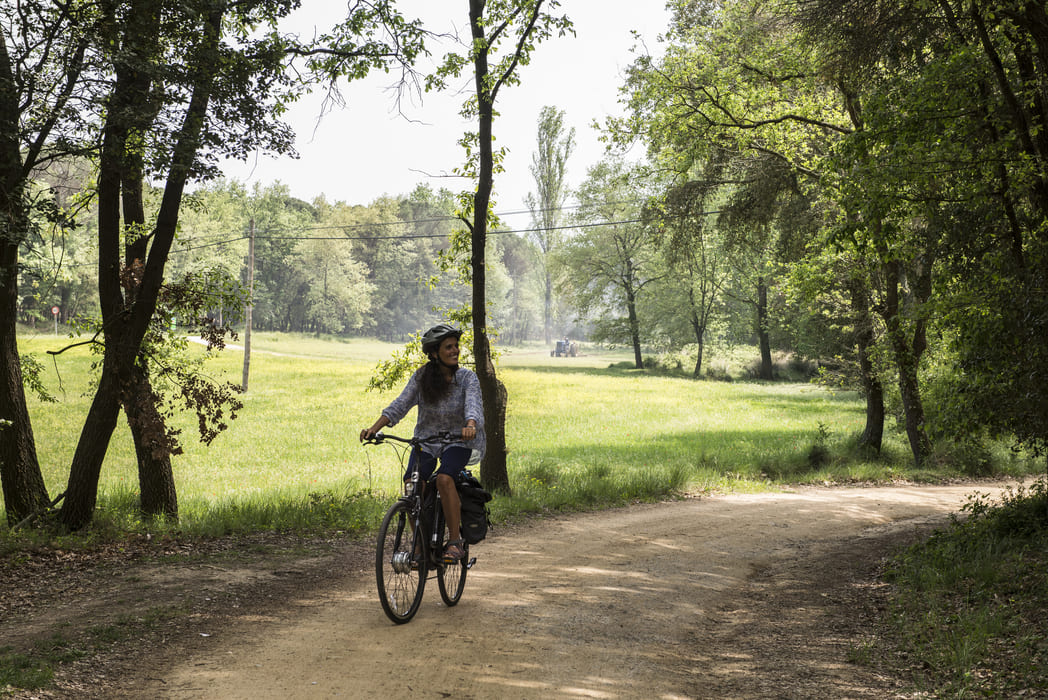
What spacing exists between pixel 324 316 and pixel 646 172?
239ft

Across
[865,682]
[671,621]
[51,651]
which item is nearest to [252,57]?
[51,651]

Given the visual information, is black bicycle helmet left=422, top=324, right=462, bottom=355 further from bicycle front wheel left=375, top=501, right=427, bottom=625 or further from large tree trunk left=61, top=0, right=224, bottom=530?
large tree trunk left=61, top=0, right=224, bottom=530

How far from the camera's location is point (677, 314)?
5241cm

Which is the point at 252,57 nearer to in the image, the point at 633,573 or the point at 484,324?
the point at 484,324

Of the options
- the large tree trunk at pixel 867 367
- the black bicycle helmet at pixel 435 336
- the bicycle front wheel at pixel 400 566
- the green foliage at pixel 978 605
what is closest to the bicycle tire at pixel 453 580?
the bicycle front wheel at pixel 400 566

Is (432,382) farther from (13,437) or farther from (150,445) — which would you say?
(13,437)

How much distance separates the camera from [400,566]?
226 inches

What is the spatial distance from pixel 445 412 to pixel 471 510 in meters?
0.81

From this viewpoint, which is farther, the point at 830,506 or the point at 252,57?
the point at 830,506

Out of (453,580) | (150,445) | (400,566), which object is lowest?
(453,580)

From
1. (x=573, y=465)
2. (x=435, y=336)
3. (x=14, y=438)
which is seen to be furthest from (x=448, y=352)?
(x=573, y=465)

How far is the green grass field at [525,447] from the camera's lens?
11.8m

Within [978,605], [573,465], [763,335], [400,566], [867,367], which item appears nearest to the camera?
[400,566]

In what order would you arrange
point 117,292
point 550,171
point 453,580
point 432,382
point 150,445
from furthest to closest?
point 550,171
point 117,292
point 150,445
point 453,580
point 432,382
